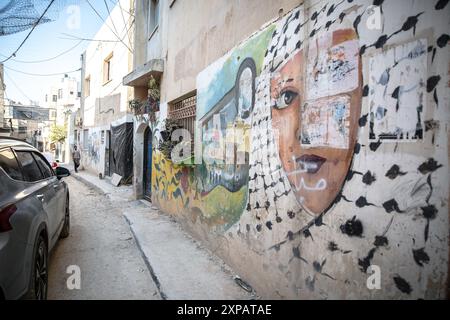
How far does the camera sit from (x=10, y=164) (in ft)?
9.46

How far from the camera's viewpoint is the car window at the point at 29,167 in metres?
3.25

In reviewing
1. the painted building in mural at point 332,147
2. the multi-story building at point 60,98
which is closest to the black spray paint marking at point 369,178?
the painted building in mural at point 332,147

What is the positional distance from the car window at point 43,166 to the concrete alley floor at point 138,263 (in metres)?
1.25

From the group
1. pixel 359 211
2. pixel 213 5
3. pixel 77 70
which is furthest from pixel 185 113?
pixel 77 70

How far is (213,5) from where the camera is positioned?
15.1 feet

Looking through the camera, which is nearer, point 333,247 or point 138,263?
point 333,247

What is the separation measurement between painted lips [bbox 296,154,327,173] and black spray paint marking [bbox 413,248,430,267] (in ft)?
2.88

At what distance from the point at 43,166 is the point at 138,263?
2.00 metres

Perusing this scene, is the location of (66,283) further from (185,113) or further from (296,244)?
(185,113)

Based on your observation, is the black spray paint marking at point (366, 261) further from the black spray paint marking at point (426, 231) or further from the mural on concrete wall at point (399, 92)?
the mural on concrete wall at point (399, 92)

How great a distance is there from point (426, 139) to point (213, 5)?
13.3 feet

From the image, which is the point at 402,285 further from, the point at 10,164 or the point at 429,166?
the point at 10,164

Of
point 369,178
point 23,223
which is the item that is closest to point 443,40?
point 369,178

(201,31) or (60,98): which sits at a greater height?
(60,98)
